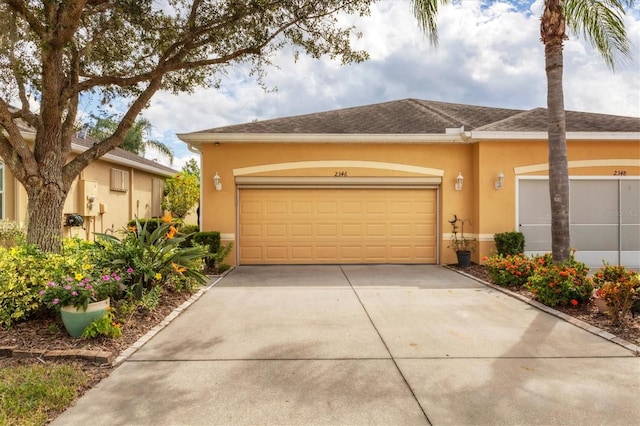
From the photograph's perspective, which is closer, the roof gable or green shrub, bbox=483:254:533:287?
green shrub, bbox=483:254:533:287

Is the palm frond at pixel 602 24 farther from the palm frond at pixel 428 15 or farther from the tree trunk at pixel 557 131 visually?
the palm frond at pixel 428 15

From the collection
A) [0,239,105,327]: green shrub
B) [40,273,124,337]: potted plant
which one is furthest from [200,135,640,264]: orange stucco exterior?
[40,273,124,337]: potted plant

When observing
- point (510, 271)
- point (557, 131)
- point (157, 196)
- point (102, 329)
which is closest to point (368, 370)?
point (102, 329)

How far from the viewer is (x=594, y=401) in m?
3.13

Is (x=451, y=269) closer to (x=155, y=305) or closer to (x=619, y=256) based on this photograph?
(x=619, y=256)

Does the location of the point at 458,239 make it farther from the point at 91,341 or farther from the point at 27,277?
the point at 27,277

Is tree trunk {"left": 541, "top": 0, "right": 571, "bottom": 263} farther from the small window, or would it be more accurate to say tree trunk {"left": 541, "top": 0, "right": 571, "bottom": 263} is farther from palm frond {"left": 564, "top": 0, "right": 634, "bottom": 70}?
the small window

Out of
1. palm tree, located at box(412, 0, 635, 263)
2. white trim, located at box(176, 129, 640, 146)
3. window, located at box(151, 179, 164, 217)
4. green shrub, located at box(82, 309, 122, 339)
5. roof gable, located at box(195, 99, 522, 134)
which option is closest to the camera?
green shrub, located at box(82, 309, 122, 339)

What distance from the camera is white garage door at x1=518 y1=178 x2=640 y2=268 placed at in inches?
389

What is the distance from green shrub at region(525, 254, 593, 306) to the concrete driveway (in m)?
0.38

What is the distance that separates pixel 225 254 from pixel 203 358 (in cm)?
556

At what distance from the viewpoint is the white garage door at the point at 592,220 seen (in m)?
9.88

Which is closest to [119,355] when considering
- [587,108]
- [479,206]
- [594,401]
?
[594,401]

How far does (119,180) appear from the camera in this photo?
13.7m
